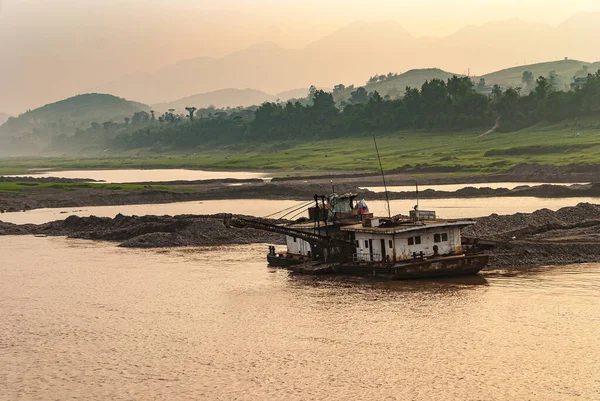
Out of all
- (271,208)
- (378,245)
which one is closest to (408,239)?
(378,245)

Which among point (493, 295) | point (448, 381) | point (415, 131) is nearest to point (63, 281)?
point (493, 295)

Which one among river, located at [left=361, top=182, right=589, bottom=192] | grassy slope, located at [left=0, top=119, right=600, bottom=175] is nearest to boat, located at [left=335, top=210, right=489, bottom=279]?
river, located at [left=361, top=182, right=589, bottom=192]

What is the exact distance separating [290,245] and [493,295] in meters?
16.1

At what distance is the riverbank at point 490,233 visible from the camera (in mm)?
49406

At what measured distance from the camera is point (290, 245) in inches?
2131

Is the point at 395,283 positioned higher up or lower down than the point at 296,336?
higher up

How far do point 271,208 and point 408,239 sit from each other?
44.1 meters

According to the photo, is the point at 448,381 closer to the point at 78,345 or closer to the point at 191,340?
the point at 191,340

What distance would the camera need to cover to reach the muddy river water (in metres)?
29.8

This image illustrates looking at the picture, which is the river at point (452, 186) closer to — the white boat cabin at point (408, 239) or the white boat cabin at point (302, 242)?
the white boat cabin at point (302, 242)

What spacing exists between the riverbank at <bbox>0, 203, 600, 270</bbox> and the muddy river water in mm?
2478

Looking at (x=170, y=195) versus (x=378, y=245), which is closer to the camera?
(x=378, y=245)

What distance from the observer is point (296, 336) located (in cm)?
3622

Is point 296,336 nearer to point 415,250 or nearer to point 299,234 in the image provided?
point 415,250
